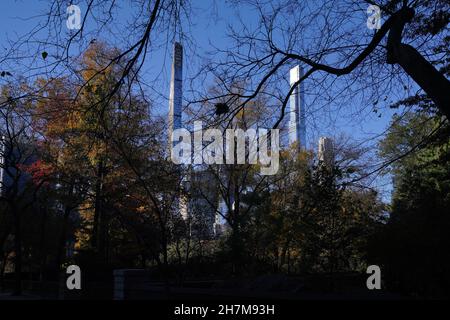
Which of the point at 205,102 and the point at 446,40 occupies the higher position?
the point at 446,40

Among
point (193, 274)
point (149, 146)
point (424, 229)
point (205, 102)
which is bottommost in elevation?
point (193, 274)

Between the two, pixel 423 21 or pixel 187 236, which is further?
pixel 187 236

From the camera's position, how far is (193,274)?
26516 mm

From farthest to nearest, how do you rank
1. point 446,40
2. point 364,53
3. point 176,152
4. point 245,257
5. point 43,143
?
point 43,143 < point 245,257 < point 176,152 < point 446,40 < point 364,53

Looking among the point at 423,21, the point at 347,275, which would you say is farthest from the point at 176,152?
the point at 423,21

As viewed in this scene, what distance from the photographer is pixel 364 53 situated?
7.27m

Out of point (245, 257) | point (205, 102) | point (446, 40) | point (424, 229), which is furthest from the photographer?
point (245, 257)

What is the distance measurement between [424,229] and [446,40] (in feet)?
14.7

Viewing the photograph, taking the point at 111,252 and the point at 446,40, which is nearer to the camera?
the point at 446,40

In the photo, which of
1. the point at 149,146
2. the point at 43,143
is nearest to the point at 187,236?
the point at 149,146

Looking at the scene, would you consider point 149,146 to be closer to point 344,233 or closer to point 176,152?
point 176,152

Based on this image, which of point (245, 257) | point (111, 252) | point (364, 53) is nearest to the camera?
point (364, 53)
